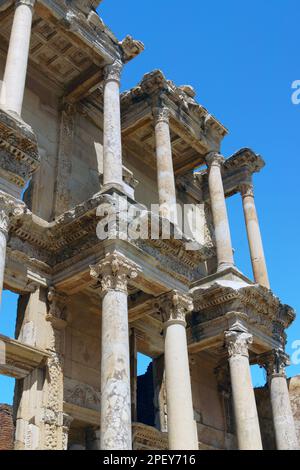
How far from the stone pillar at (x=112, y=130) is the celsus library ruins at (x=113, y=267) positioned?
4 centimetres

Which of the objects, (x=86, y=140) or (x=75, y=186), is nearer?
(x=75, y=186)

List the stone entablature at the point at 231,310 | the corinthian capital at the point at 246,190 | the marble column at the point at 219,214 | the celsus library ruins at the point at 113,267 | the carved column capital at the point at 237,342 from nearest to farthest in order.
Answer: the celsus library ruins at the point at 113,267 < the carved column capital at the point at 237,342 < the stone entablature at the point at 231,310 < the marble column at the point at 219,214 < the corinthian capital at the point at 246,190

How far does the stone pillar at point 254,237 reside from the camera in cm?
1980

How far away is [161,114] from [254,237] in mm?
5459

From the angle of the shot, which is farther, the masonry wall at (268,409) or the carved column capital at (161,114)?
the masonry wall at (268,409)

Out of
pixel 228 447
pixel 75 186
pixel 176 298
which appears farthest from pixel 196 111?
pixel 228 447

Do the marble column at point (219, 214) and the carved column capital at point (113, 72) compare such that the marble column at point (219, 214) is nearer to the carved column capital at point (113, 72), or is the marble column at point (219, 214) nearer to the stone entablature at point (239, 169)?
the stone entablature at point (239, 169)

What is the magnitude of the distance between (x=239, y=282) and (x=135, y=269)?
207 inches

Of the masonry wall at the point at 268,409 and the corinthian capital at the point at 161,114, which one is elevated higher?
the corinthian capital at the point at 161,114

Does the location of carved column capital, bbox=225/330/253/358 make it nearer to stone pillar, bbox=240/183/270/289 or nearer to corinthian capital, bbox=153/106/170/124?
stone pillar, bbox=240/183/270/289

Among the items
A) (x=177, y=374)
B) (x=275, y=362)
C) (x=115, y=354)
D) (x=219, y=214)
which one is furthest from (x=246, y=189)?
(x=115, y=354)

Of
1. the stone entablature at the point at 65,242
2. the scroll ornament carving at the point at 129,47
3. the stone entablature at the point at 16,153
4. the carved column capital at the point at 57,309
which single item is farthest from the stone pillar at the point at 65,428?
the scroll ornament carving at the point at 129,47

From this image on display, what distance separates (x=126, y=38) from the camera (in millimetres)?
16859

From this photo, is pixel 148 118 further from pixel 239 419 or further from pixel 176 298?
pixel 239 419
